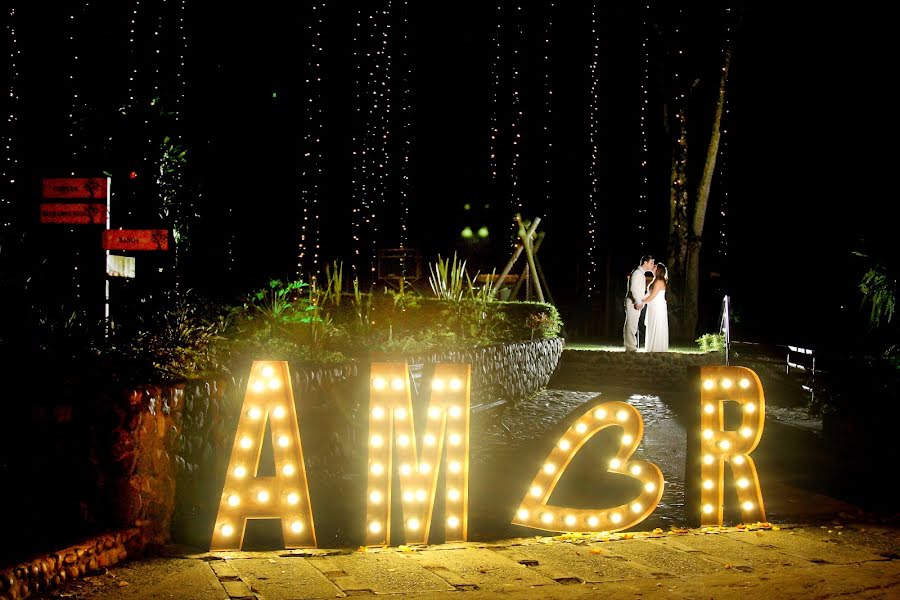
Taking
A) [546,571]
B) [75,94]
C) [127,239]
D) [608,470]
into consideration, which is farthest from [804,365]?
[75,94]

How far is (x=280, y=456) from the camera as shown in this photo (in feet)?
18.8

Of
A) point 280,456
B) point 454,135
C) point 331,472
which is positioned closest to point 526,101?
point 454,135

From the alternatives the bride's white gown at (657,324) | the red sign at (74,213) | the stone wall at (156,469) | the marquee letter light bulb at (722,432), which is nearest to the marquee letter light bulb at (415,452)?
the stone wall at (156,469)

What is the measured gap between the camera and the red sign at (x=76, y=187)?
28.9 feet

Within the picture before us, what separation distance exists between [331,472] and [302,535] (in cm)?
277

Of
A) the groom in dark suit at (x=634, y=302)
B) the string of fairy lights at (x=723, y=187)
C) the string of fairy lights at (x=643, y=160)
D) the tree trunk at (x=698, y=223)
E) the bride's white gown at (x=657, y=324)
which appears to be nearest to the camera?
the groom in dark suit at (x=634, y=302)

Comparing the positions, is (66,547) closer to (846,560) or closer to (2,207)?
(846,560)

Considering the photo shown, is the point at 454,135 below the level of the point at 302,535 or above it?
above

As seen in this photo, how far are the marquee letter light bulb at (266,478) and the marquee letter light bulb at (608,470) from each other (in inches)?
63.9

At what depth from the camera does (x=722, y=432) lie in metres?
6.36

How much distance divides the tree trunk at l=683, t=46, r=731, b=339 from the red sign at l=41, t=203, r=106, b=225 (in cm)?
1736

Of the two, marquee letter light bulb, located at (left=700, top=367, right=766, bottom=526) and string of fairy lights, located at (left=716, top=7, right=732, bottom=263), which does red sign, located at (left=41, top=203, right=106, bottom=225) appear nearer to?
marquee letter light bulb, located at (left=700, top=367, right=766, bottom=526)

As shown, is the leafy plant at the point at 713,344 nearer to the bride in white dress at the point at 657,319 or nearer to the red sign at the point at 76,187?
the bride in white dress at the point at 657,319

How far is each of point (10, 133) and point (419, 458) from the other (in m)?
9.71
